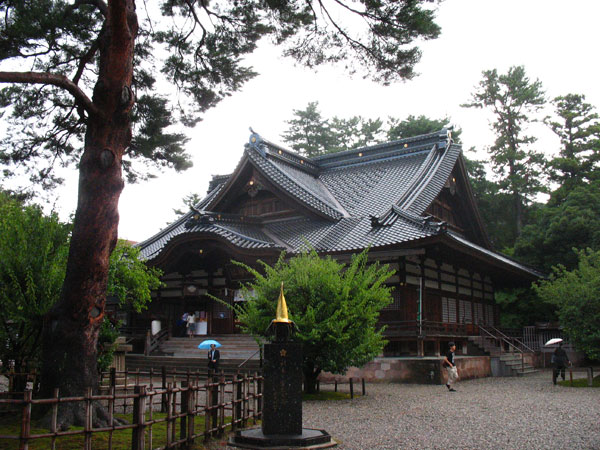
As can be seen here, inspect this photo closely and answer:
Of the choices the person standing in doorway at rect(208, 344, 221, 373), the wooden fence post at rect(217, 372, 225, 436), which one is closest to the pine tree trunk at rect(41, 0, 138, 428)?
the wooden fence post at rect(217, 372, 225, 436)

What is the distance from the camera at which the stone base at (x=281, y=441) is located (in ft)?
24.0

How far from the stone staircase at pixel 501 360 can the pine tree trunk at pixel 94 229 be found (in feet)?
53.3

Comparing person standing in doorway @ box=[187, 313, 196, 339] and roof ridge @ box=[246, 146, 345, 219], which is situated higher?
roof ridge @ box=[246, 146, 345, 219]

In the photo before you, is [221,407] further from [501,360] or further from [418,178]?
[418,178]

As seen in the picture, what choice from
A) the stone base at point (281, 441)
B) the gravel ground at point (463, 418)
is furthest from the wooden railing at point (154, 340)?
the stone base at point (281, 441)

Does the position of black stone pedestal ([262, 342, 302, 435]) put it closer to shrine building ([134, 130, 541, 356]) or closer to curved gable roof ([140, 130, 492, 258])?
shrine building ([134, 130, 541, 356])

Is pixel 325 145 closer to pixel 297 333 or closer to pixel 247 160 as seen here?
pixel 247 160

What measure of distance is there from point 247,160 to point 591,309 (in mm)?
15228

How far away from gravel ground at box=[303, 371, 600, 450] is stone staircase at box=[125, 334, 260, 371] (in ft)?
16.7

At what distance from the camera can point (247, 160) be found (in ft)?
81.6

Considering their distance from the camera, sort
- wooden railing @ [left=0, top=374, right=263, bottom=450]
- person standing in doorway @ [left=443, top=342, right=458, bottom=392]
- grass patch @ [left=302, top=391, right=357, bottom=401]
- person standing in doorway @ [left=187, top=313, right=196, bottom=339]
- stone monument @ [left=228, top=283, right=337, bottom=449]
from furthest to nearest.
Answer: person standing in doorway @ [left=187, top=313, right=196, bottom=339] → person standing in doorway @ [left=443, top=342, right=458, bottom=392] → grass patch @ [left=302, top=391, right=357, bottom=401] → stone monument @ [left=228, top=283, right=337, bottom=449] → wooden railing @ [left=0, top=374, right=263, bottom=450]

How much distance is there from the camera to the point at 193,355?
19.9m

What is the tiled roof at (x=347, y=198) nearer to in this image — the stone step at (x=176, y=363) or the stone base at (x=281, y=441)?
the stone step at (x=176, y=363)

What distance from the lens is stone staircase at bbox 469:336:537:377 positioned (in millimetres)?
19891
